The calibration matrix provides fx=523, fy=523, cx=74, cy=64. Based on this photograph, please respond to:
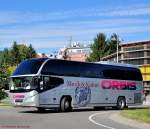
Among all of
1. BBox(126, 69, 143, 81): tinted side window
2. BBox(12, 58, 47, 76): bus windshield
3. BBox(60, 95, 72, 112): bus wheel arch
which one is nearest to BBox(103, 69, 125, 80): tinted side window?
BBox(126, 69, 143, 81): tinted side window

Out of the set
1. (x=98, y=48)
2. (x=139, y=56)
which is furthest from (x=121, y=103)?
(x=98, y=48)

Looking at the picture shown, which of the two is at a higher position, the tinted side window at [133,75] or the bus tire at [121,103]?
the tinted side window at [133,75]

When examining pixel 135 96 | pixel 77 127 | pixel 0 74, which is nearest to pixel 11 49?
pixel 0 74

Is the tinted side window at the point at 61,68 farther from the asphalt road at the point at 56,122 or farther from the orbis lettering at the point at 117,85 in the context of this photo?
the asphalt road at the point at 56,122

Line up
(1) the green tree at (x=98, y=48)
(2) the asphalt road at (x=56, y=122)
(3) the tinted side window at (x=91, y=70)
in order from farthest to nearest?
(1) the green tree at (x=98, y=48) < (3) the tinted side window at (x=91, y=70) < (2) the asphalt road at (x=56, y=122)

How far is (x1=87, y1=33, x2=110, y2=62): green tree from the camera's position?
107m

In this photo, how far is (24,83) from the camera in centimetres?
3244

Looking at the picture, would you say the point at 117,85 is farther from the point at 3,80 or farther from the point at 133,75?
the point at 3,80

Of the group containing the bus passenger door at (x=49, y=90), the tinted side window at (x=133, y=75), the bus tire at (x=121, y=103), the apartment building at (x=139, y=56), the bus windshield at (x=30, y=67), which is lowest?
the bus tire at (x=121, y=103)

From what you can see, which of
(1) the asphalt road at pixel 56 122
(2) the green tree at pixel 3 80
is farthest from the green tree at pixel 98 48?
(1) the asphalt road at pixel 56 122

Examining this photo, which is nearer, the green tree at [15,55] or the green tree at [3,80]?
the green tree at [3,80]

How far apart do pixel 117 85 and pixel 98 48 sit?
6994 cm

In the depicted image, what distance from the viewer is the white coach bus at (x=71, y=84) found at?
32281 millimetres

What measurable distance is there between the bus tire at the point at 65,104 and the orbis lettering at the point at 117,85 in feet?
13.4
